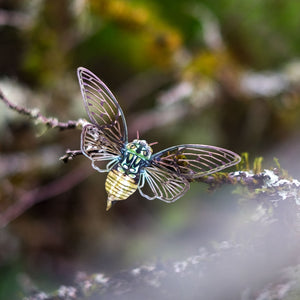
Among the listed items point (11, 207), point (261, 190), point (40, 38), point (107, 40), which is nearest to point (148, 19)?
point (107, 40)

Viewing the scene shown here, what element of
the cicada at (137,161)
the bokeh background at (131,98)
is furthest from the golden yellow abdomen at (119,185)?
the bokeh background at (131,98)

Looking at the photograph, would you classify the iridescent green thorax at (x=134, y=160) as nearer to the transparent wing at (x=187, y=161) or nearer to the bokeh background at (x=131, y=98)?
the transparent wing at (x=187, y=161)

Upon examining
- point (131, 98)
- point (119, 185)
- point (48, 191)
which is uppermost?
point (131, 98)

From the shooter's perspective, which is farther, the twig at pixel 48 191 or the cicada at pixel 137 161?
the twig at pixel 48 191

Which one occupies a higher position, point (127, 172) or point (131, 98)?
point (131, 98)

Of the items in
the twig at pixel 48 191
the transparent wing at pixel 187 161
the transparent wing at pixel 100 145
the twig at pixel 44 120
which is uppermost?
the twig at pixel 48 191

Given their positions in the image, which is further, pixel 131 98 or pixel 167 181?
pixel 131 98

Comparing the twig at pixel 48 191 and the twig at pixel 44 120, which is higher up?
the twig at pixel 48 191

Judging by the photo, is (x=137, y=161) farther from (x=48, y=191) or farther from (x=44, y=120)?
(x=48, y=191)

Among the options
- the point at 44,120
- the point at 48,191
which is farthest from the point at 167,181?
the point at 48,191
